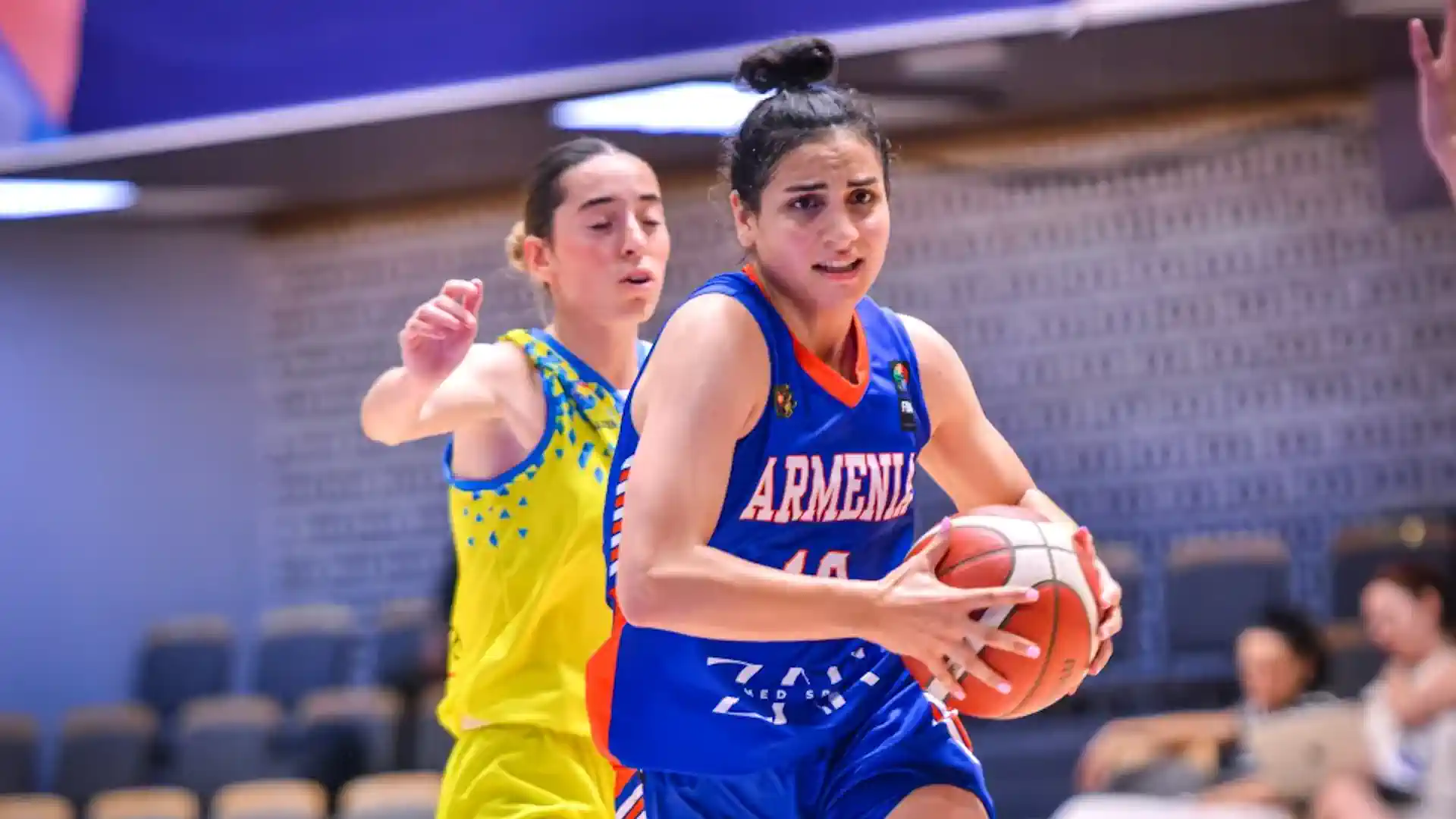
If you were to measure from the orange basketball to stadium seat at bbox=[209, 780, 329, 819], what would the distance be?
6.10m

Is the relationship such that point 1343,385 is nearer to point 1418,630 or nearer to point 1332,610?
point 1332,610

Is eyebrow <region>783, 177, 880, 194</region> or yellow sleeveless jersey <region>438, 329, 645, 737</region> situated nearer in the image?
eyebrow <region>783, 177, 880, 194</region>

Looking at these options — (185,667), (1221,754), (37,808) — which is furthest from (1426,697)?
(185,667)

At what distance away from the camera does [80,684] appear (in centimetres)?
1109

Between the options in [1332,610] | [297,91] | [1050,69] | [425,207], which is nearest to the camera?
[297,91]

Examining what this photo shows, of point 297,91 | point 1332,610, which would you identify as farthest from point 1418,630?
point 297,91

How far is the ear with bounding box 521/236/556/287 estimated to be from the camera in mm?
3277

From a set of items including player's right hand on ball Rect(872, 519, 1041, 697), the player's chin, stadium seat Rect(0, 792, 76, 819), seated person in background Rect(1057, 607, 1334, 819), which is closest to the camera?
player's right hand on ball Rect(872, 519, 1041, 697)

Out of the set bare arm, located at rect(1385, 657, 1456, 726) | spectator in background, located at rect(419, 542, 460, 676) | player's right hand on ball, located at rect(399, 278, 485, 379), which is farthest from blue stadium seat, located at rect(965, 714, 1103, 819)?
player's right hand on ball, located at rect(399, 278, 485, 379)

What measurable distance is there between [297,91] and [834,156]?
349cm

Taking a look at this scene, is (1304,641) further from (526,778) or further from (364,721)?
(364,721)

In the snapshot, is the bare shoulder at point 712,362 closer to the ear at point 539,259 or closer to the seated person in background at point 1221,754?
the ear at point 539,259

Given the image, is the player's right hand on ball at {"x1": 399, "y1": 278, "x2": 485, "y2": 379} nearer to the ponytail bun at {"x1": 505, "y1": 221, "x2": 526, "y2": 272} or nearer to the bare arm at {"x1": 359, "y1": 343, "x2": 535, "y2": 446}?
the bare arm at {"x1": 359, "y1": 343, "x2": 535, "y2": 446}

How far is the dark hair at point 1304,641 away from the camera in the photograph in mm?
5949
